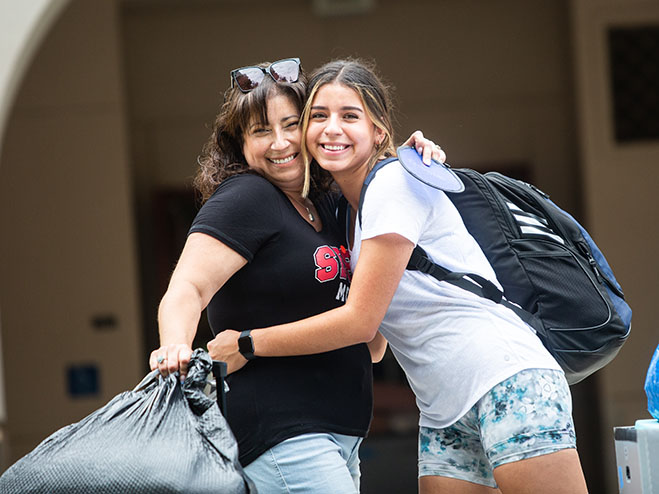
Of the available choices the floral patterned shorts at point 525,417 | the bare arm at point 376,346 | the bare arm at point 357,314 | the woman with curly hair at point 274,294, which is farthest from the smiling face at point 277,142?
the floral patterned shorts at point 525,417

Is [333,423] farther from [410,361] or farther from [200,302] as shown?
[200,302]

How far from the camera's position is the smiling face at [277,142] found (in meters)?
2.02

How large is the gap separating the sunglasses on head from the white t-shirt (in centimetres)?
39

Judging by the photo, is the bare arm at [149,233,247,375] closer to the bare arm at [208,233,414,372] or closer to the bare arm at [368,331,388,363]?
the bare arm at [208,233,414,372]

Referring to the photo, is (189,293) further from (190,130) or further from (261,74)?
(190,130)

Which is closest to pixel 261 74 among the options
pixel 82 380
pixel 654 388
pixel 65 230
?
pixel 654 388

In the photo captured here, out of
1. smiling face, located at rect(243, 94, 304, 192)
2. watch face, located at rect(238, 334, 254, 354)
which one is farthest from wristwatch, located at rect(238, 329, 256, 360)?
smiling face, located at rect(243, 94, 304, 192)

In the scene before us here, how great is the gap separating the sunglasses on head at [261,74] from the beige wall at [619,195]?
4751 mm

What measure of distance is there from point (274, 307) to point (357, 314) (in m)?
0.19

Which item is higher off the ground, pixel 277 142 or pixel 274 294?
pixel 277 142

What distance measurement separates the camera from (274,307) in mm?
1856

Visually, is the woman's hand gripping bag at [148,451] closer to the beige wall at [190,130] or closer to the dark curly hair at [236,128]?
the dark curly hair at [236,128]

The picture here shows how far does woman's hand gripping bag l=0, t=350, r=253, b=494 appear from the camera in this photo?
4.91 feet

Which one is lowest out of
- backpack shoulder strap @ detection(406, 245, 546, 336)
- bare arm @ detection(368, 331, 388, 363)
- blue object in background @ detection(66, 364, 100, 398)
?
blue object in background @ detection(66, 364, 100, 398)
